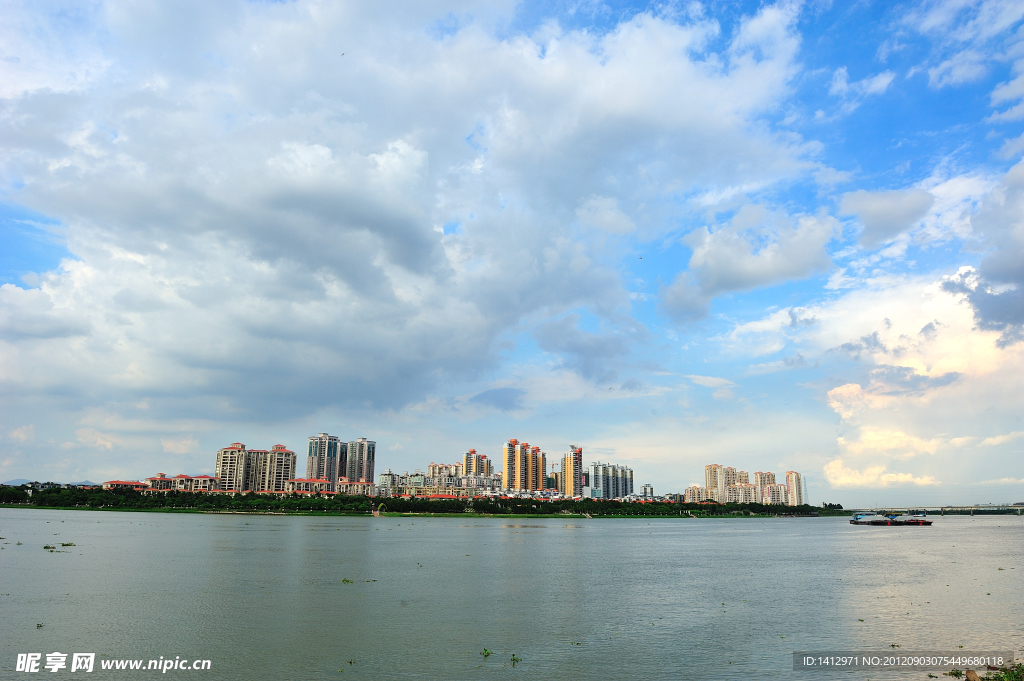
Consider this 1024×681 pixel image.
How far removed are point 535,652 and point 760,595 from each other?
22.5 meters

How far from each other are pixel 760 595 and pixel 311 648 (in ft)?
97.0

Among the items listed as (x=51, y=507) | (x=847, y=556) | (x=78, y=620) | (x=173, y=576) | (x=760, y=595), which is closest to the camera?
(x=78, y=620)

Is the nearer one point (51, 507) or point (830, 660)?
point (830, 660)

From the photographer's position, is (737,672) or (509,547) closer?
(737,672)

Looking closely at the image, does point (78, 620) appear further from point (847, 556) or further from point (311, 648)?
point (847, 556)

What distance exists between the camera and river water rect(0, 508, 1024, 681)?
23.7m

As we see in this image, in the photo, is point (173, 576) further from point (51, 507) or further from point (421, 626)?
point (51, 507)

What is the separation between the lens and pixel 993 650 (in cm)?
2583

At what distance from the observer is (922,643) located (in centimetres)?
2706

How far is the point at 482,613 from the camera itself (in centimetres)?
3331

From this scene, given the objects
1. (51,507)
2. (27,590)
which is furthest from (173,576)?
(51,507)

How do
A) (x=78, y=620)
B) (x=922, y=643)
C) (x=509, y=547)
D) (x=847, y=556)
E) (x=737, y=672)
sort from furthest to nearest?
(x=509, y=547), (x=847, y=556), (x=78, y=620), (x=922, y=643), (x=737, y=672)

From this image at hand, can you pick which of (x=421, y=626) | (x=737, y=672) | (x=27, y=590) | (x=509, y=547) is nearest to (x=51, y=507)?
(x=509, y=547)

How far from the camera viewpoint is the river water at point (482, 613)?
23734 millimetres
